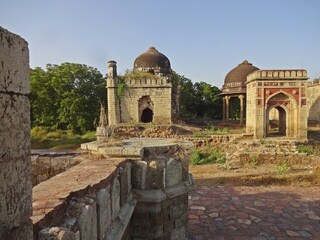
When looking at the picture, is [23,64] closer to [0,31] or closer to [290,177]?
[0,31]

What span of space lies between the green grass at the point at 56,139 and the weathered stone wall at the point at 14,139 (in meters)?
15.5

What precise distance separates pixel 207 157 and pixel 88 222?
10.8 metres

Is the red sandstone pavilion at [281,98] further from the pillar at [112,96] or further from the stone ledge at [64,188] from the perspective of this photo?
the stone ledge at [64,188]

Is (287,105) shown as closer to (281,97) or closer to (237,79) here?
(281,97)

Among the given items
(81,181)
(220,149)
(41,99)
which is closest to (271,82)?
(220,149)

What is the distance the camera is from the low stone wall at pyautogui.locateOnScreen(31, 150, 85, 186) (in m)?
3.22

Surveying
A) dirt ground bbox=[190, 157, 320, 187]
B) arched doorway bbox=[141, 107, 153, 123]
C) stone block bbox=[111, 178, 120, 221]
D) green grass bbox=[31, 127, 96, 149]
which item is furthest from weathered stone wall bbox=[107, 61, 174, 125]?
stone block bbox=[111, 178, 120, 221]

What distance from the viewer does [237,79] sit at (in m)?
19.8

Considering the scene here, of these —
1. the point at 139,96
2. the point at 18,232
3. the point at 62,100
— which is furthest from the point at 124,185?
the point at 62,100

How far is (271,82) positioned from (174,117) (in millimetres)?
6318

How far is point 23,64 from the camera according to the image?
43.9 inches

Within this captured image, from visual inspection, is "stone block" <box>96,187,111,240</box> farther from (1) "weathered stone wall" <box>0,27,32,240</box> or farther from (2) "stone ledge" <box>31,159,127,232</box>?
(1) "weathered stone wall" <box>0,27,32,240</box>

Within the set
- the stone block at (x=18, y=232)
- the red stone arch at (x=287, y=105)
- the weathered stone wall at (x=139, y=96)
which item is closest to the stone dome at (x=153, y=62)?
the weathered stone wall at (x=139, y=96)

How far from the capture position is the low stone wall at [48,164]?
3224 mm
